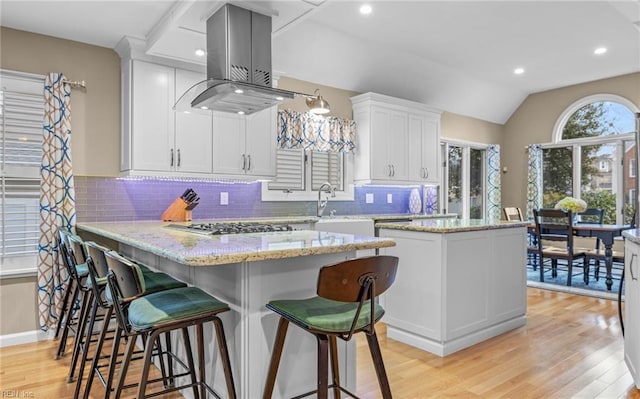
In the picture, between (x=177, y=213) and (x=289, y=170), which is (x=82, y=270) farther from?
(x=289, y=170)

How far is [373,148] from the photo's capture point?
5250mm

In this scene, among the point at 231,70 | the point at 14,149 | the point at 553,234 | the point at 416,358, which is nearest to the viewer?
the point at 231,70

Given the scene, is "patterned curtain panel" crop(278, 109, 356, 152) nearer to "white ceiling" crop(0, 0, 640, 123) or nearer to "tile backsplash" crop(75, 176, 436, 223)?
"white ceiling" crop(0, 0, 640, 123)

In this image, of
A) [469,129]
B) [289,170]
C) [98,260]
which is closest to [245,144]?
[289,170]

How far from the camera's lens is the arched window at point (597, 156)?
6.47 meters

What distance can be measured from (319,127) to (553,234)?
345 centimetres

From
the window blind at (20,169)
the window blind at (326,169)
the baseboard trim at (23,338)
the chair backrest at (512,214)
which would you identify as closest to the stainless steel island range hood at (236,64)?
the window blind at (20,169)

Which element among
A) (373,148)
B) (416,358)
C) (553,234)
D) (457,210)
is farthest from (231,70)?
(457,210)

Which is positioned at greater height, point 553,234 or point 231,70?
point 231,70

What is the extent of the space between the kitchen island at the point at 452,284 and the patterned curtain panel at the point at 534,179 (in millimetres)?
3992

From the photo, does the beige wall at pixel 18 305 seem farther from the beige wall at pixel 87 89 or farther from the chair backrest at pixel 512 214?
the chair backrest at pixel 512 214

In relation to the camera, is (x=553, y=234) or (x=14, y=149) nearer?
(x=14, y=149)

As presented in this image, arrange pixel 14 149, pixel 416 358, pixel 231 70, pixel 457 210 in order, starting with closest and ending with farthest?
1. pixel 231 70
2. pixel 416 358
3. pixel 14 149
4. pixel 457 210

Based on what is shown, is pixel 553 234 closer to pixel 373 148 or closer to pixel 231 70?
pixel 373 148
